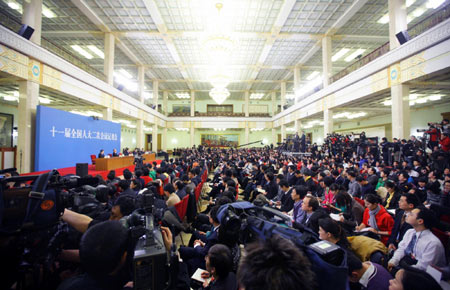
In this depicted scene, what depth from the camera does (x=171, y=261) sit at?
3.50 ft

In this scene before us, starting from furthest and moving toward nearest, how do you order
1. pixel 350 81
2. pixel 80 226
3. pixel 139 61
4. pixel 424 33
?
pixel 139 61 → pixel 350 81 → pixel 424 33 → pixel 80 226

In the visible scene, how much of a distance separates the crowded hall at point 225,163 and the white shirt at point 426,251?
0.04 ft

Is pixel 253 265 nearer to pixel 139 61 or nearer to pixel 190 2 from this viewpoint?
pixel 190 2

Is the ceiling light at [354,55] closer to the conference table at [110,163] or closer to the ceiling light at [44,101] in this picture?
the conference table at [110,163]

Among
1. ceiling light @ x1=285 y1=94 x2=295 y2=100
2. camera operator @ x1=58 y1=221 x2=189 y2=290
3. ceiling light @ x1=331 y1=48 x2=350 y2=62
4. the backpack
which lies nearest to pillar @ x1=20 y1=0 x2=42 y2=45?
camera operator @ x1=58 y1=221 x2=189 y2=290

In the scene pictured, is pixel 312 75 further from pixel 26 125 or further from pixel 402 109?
pixel 26 125

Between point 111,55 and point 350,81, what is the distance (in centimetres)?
1170

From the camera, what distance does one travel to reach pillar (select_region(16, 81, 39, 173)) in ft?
19.7

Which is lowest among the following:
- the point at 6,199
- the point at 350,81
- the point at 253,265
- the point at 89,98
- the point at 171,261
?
the point at 171,261

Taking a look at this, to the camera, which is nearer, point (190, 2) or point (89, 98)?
point (190, 2)

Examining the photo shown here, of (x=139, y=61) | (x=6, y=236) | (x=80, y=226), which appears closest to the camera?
(x=6, y=236)

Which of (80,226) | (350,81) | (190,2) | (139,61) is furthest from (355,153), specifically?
(139,61)

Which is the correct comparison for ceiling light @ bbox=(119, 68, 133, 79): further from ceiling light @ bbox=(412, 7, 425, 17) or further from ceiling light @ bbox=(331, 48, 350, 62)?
ceiling light @ bbox=(412, 7, 425, 17)

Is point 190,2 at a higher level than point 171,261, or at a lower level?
higher
